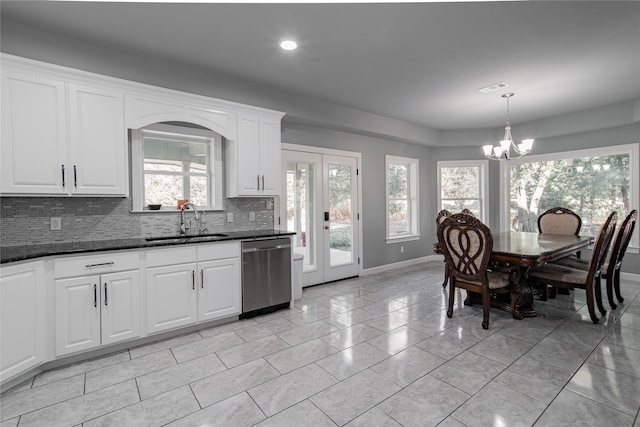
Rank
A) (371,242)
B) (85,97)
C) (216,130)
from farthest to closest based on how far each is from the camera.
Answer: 1. (371,242)
2. (216,130)
3. (85,97)

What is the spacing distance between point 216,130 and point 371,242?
3.20 m

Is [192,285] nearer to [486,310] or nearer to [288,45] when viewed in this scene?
[288,45]

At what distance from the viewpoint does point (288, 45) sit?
2.85m

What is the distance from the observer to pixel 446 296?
13.4ft

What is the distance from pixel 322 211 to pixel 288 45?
8.09 feet

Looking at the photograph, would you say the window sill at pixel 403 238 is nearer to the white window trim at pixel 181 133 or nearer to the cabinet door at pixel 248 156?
the cabinet door at pixel 248 156

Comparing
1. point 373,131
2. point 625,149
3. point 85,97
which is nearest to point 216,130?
point 85,97

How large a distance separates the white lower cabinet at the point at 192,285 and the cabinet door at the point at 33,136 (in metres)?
0.97

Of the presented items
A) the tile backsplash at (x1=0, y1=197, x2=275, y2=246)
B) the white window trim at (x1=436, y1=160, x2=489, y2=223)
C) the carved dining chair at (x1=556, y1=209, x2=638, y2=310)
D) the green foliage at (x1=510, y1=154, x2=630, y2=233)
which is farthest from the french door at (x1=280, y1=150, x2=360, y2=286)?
the green foliage at (x1=510, y1=154, x2=630, y2=233)

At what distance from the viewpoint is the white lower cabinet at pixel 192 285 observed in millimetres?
2762

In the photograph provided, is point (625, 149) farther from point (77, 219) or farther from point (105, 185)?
point (77, 219)

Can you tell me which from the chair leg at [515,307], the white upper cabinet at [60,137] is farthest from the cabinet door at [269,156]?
the chair leg at [515,307]

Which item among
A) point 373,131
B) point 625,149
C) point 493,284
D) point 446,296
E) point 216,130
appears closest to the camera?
point 493,284

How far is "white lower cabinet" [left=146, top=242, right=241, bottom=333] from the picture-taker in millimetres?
2762
